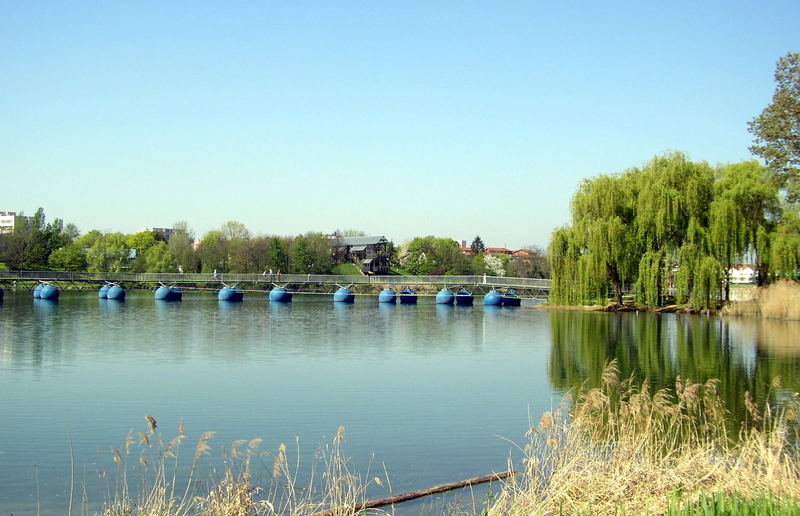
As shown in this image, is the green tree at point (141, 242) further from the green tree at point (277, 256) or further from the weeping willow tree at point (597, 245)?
the weeping willow tree at point (597, 245)

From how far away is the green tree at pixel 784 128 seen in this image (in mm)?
16078

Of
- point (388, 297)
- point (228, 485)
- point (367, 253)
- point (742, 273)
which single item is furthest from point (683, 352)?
point (742, 273)

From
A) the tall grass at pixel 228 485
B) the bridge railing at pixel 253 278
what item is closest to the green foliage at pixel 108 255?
the bridge railing at pixel 253 278

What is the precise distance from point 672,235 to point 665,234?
72 centimetres

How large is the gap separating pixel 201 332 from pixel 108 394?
65.3 ft

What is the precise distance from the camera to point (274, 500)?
984 cm

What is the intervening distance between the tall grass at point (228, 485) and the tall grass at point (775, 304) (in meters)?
38.2

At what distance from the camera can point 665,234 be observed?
50.2 m

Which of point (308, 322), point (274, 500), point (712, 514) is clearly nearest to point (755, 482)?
point (712, 514)

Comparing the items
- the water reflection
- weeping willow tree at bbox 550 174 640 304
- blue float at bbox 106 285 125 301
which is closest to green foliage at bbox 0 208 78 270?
blue float at bbox 106 285 125 301

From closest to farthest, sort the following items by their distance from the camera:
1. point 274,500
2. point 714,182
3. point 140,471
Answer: point 274,500
point 140,471
point 714,182

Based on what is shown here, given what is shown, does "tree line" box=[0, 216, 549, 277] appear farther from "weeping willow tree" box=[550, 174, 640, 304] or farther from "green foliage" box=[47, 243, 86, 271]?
"weeping willow tree" box=[550, 174, 640, 304]

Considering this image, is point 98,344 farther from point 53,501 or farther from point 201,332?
point 53,501

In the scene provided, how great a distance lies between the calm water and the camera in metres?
13.0
